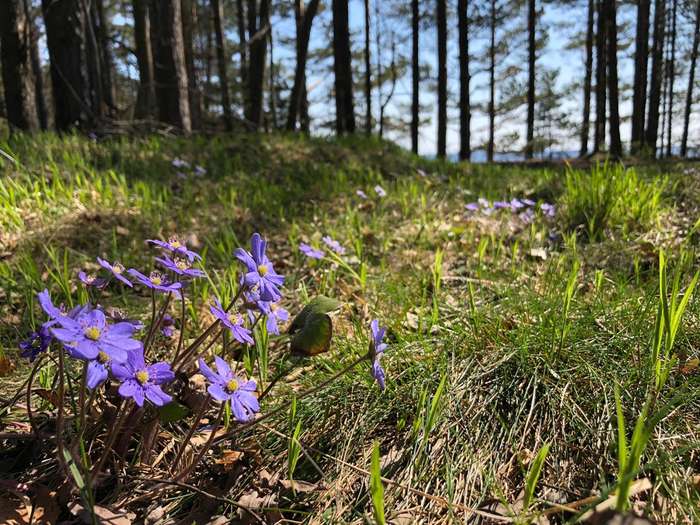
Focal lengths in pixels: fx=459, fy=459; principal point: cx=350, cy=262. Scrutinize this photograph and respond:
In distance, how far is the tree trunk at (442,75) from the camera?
10.2m

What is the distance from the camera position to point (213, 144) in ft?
16.7

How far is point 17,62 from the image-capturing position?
536 centimetres

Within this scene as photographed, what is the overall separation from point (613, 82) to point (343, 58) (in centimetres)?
548

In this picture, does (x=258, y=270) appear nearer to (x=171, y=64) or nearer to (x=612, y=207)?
(x=612, y=207)

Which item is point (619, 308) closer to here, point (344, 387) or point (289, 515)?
point (344, 387)

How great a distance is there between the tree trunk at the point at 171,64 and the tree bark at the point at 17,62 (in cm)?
139

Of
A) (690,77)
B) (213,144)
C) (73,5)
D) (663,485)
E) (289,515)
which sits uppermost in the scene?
(690,77)

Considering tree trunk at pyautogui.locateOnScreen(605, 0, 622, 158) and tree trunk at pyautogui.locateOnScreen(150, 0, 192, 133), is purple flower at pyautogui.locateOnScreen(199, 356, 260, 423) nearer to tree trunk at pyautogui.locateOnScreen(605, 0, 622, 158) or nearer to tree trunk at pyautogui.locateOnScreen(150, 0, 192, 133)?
tree trunk at pyautogui.locateOnScreen(150, 0, 192, 133)

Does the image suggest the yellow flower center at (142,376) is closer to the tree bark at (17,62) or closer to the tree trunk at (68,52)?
the tree trunk at (68,52)

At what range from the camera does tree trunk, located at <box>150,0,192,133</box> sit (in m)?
5.69

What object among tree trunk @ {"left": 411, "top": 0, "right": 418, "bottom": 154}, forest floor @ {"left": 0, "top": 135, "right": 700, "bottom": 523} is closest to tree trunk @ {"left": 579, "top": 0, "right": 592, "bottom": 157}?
tree trunk @ {"left": 411, "top": 0, "right": 418, "bottom": 154}

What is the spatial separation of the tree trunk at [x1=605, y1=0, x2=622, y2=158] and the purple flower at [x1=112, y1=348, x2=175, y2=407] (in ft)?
32.3

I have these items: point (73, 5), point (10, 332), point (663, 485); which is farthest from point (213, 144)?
point (663, 485)

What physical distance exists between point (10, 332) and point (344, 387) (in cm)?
136
